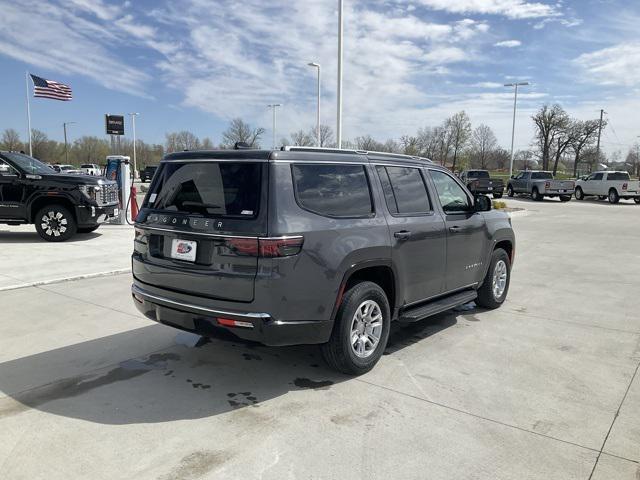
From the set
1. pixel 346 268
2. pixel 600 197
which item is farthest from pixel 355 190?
pixel 600 197

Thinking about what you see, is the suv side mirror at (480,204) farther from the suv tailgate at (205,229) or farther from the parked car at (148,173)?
the parked car at (148,173)

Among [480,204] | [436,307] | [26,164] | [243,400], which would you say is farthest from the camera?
[26,164]

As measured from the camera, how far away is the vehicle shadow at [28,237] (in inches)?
448

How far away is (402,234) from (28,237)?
10813mm

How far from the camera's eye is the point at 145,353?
15.6 ft

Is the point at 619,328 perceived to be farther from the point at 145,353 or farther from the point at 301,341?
the point at 145,353

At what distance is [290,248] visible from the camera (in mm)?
3568

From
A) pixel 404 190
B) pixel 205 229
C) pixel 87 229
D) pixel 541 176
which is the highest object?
pixel 541 176

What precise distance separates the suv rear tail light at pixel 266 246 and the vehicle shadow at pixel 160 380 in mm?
681

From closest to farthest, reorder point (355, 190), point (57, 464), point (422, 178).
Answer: point (57, 464)
point (355, 190)
point (422, 178)

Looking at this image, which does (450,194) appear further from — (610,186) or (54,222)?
(610,186)

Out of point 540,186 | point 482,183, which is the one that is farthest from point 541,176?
point 482,183

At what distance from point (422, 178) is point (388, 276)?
4.07 ft

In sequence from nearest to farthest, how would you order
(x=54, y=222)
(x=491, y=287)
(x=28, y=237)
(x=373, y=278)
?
1. (x=373, y=278)
2. (x=491, y=287)
3. (x=54, y=222)
4. (x=28, y=237)
